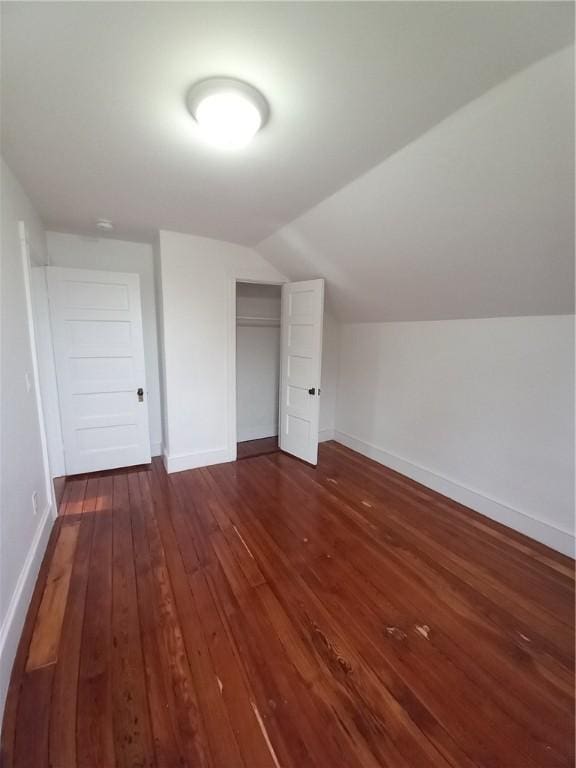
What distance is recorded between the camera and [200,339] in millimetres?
3375

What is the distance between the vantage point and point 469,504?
9.23 feet

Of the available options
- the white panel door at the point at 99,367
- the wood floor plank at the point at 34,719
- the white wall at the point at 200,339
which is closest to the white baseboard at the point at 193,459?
the white wall at the point at 200,339

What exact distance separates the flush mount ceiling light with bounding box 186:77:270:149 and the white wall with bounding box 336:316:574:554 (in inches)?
89.5

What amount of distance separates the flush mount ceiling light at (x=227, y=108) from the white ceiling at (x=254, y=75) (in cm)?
4

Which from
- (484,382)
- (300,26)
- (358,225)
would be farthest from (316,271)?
(300,26)

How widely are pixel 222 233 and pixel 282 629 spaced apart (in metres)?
3.20

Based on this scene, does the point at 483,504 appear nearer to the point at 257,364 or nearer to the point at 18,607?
the point at 257,364

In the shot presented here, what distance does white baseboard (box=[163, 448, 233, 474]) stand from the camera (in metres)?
3.41

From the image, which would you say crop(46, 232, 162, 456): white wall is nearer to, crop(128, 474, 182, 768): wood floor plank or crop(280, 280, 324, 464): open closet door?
crop(280, 280, 324, 464): open closet door

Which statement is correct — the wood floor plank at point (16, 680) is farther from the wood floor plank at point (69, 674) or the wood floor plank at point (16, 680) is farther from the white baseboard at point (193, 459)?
the white baseboard at point (193, 459)

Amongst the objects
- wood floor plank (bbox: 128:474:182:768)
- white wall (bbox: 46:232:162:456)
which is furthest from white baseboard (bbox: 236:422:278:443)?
wood floor plank (bbox: 128:474:182:768)

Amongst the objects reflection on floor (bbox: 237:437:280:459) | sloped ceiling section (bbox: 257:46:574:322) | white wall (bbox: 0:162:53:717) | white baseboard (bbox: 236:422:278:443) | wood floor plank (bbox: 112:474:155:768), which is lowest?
wood floor plank (bbox: 112:474:155:768)

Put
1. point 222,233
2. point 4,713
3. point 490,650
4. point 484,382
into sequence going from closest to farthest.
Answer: point 4,713 < point 490,650 < point 484,382 < point 222,233

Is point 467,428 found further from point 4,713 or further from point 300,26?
point 4,713
